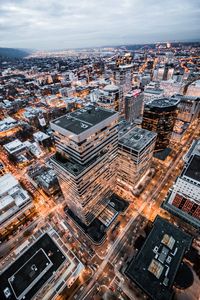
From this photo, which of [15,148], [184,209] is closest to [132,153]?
[184,209]

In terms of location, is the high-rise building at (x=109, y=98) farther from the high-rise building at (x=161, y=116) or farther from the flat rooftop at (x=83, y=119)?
the flat rooftop at (x=83, y=119)

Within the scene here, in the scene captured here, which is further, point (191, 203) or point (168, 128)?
point (168, 128)

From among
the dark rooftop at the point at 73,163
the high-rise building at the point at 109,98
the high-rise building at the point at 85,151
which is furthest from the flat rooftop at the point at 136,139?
the high-rise building at the point at 109,98

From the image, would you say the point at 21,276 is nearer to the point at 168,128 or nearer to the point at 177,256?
the point at 177,256

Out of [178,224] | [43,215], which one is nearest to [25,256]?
[43,215]

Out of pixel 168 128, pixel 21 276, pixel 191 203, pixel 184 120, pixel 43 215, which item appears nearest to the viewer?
pixel 21 276

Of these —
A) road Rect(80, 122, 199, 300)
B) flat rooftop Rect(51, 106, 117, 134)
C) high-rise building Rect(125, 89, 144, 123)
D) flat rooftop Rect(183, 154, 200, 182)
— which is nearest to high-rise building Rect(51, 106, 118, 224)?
flat rooftop Rect(51, 106, 117, 134)
